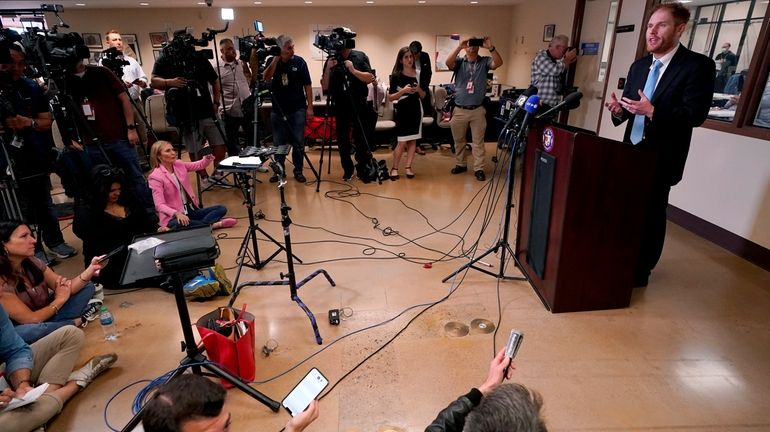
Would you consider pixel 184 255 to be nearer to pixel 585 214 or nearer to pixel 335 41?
pixel 585 214

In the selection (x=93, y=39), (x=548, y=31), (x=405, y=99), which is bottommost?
(x=405, y=99)

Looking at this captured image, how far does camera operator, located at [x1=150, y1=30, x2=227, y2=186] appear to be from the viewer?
405 cm

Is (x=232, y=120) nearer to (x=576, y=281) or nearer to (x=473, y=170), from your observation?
(x=473, y=170)

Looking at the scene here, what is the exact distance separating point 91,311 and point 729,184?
14.9 ft

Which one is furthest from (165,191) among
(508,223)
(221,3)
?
(221,3)

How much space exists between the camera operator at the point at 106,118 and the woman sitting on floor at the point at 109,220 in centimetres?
23

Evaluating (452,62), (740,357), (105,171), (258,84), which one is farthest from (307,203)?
(740,357)

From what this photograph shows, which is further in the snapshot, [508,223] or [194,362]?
[508,223]

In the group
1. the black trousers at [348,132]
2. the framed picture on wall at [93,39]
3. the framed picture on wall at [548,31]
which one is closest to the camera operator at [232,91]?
the black trousers at [348,132]

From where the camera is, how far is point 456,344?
2.16 meters

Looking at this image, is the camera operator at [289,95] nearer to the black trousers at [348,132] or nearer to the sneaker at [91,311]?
the black trousers at [348,132]

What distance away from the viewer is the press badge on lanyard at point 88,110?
315 centimetres

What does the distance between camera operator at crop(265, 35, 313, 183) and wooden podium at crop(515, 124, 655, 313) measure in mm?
2881

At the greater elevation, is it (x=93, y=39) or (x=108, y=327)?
(x=93, y=39)
